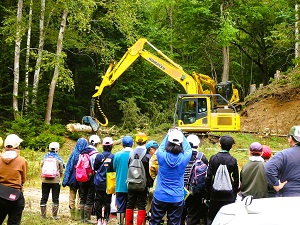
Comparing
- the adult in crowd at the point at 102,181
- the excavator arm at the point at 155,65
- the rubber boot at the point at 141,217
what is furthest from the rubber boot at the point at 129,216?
the excavator arm at the point at 155,65

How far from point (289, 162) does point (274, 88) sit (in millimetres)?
22302

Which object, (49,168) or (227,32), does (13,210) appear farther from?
(227,32)

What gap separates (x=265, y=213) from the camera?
10.3 feet

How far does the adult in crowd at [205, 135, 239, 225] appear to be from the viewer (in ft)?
21.1

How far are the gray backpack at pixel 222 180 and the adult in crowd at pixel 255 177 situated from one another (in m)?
0.28

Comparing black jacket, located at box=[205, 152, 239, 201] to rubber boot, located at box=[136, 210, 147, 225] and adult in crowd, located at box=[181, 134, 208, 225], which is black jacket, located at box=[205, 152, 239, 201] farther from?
rubber boot, located at box=[136, 210, 147, 225]

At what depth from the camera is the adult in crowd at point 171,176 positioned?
5.86 metres

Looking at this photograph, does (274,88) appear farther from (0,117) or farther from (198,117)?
(0,117)

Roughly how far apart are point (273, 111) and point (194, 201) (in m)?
19.2

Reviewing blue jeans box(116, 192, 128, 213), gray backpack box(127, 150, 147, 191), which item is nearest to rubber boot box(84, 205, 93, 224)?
blue jeans box(116, 192, 128, 213)

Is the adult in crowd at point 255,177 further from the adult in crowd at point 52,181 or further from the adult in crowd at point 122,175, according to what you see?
the adult in crowd at point 52,181

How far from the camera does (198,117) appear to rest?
19.6m

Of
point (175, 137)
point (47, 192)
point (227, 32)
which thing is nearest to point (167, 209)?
point (175, 137)

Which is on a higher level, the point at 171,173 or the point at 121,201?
the point at 171,173
